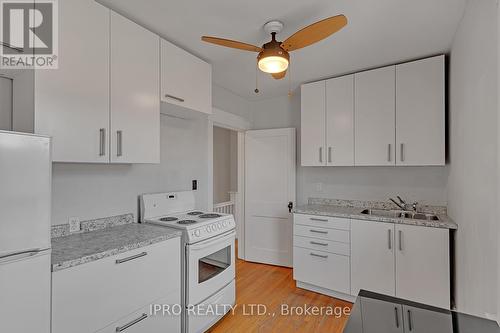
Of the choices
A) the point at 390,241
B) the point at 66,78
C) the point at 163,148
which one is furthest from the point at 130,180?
the point at 390,241

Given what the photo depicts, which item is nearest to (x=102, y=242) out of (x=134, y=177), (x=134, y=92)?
(x=134, y=177)

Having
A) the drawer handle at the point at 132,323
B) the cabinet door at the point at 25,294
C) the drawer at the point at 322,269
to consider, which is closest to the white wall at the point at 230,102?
the drawer at the point at 322,269

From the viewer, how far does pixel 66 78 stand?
1562 millimetres

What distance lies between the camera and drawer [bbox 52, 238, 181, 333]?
4.35ft

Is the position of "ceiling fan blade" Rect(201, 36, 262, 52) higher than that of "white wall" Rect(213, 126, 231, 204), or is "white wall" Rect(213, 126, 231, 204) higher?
"ceiling fan blade" Rect(201, 36, 262, 52)

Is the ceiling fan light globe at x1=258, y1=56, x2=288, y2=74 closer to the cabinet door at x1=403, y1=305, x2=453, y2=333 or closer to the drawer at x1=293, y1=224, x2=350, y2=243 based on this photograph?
the cabinet door at x1=403, y1=305, x2=453, y2=333

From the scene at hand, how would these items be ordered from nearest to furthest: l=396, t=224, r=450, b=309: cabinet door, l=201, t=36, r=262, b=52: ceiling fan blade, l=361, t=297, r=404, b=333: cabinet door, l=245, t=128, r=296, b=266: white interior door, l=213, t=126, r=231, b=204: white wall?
l=361, t=297, r=404, b=333: cabinet door < l=201, t=36, r=262, b=52: ceiling fan blade < l=396, t=224, r=450, b=309: cabinet door < l=245, t=128, r=296, b=266: white interior door < l=213, t=126, r=231, b=204: white wall

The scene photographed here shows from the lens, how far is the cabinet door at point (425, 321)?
2.71 feet

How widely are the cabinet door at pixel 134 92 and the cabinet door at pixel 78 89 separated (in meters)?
0.07

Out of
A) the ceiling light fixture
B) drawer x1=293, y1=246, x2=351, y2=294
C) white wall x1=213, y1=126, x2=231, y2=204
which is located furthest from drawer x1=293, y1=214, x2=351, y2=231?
white wall x1=213, y1=126, x2=231, y2=204

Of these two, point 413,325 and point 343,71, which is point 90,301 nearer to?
point 413,325

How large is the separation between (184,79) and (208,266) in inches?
66.7

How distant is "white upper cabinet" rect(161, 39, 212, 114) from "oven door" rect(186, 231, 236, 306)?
1265mm

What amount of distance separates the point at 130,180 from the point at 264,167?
2017 mm
